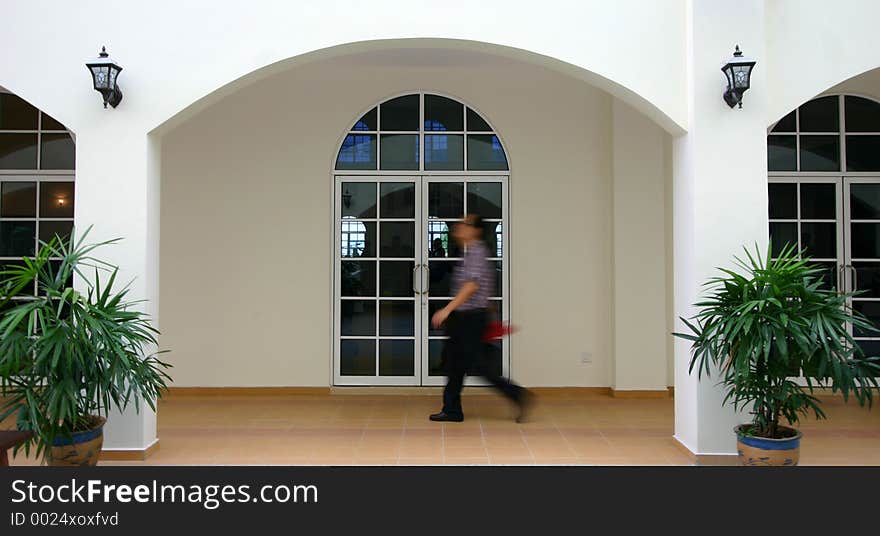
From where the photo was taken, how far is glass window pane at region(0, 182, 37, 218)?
20.6 feet

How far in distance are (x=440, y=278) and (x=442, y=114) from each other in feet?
5.00

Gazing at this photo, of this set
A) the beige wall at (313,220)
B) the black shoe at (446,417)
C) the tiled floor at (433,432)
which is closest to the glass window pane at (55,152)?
the beige wall at (313,220)

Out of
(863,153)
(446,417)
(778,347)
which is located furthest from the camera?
(863,153)

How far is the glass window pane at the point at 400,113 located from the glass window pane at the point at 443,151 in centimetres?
21

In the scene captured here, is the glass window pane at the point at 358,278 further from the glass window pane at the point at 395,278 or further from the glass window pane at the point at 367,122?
the glass window pane at the point at 367,122

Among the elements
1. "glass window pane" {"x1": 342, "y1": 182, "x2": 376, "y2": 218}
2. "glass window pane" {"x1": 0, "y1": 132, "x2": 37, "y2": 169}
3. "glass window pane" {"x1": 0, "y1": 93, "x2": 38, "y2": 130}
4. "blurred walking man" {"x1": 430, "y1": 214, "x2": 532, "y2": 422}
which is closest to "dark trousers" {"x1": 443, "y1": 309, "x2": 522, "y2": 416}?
"blurred walking man" {"x1": 430, "y1": 214, "x2": 532, "y2": 422}

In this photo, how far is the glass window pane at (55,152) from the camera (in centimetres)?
629

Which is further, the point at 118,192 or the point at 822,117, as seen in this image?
the point at 822,117

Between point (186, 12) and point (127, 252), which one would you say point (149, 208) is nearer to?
point (127, 252)

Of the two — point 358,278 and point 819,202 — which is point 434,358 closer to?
point 358,278

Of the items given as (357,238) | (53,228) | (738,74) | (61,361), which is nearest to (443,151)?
(357,238)

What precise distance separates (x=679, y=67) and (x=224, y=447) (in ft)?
12.6

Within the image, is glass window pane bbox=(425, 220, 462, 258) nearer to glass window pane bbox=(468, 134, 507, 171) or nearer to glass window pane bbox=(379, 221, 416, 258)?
glass window pane bbox=(379, 221, 416, 258)

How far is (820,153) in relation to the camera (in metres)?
6.41
